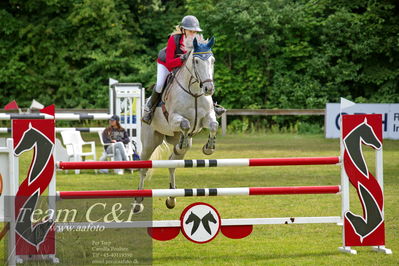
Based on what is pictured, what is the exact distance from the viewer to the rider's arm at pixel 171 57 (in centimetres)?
794

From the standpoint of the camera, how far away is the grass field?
20.4 ft

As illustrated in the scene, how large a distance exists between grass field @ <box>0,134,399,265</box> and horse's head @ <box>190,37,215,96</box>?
1.47m

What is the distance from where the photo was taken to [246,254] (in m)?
6.39

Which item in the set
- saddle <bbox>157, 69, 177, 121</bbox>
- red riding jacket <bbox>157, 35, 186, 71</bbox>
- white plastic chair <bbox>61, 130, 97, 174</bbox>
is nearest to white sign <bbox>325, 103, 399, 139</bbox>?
white plastic chair <bbox>61, 130, 97, 174</bbox>

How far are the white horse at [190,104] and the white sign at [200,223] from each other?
1.21 metres

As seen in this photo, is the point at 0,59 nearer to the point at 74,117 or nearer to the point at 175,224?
the point at 74,117

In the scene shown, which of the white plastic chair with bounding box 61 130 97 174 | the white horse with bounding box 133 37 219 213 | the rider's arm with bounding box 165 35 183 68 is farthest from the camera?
the white plastic chair with bounding box 61 130 97 174

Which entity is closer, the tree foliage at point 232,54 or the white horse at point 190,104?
the white horse at point 190,104

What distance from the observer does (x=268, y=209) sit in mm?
9117

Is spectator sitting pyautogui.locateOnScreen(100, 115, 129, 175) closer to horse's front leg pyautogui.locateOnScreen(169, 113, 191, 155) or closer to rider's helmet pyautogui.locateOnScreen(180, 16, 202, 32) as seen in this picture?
horse's front leg pyautogui.locateOnScreen(169, 113, 191, 155)

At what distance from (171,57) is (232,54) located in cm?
2072

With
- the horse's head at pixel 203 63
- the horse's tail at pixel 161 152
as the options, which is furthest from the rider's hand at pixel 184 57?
the horse's tail at pixel 161 152

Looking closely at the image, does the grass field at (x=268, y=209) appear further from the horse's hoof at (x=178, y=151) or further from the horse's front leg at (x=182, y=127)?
the horse's front leg at (x=182, y=127)

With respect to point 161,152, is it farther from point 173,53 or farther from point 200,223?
point 200,223
